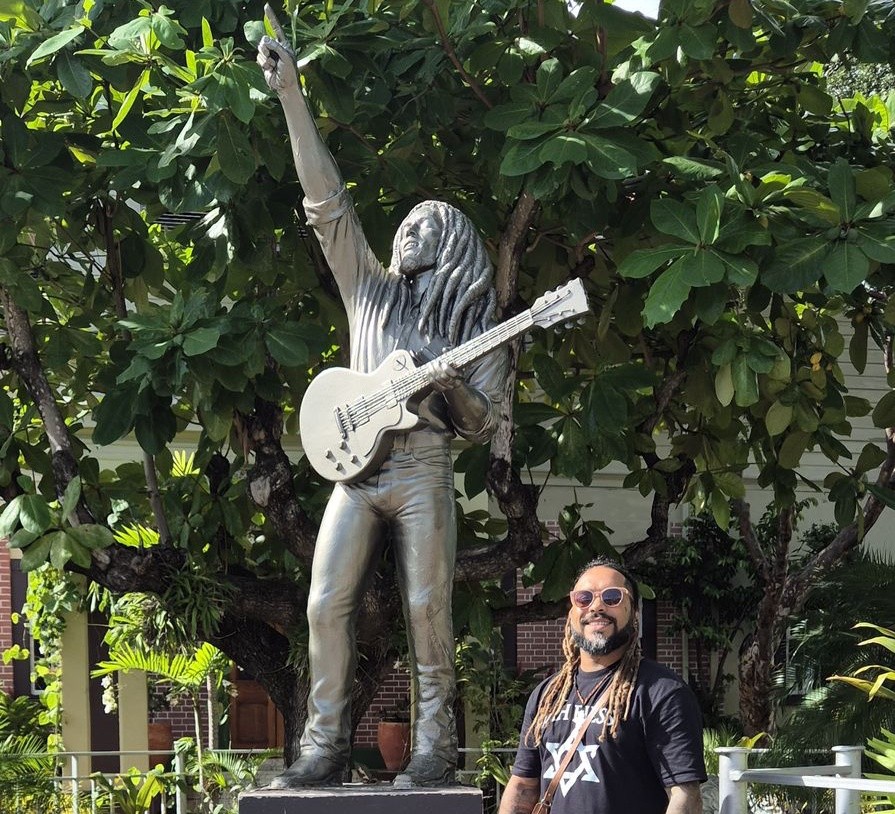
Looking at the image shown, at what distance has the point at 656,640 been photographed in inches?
651

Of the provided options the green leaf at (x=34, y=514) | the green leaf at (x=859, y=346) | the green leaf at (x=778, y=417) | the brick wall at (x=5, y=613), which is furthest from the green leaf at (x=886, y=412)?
the brick wall at (x=5, y=613)

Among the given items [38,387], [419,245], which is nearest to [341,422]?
[419,245]

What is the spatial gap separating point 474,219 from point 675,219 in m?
1.79

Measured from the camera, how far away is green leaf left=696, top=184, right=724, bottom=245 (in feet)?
20.7

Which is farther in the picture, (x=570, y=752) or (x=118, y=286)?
(x=118, y=286)

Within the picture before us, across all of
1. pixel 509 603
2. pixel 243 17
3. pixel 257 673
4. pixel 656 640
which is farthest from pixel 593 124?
pixel 656 640

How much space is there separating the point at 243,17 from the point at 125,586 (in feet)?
10.3

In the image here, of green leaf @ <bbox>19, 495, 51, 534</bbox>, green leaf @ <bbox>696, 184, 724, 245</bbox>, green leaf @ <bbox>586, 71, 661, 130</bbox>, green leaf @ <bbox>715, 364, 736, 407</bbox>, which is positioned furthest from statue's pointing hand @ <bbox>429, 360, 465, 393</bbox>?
green leaf @ <bbox>19, 495, 51, 534</bbox>

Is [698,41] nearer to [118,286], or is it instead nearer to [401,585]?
[401,585]

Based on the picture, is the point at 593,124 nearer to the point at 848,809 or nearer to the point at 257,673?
the point at 848,809

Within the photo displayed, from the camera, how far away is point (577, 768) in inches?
165

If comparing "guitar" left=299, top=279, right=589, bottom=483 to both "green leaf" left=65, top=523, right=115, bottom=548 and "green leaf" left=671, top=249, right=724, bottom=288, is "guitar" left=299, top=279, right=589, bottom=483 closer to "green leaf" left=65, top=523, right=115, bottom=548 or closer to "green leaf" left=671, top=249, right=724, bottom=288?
"green leaf" left=671, top=249, right=724, bottom=288

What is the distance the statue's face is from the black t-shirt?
5.65ft

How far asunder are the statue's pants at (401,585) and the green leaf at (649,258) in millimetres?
1682
